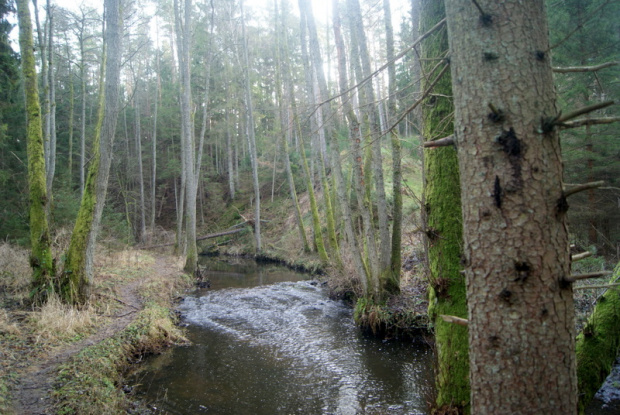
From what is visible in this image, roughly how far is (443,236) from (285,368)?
148 inches

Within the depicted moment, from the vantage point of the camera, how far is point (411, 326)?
7.04 m

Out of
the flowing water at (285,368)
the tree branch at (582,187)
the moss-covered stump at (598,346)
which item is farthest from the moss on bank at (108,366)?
the tree branch at (582,187)

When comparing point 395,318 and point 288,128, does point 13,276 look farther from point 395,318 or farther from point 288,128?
point 395,318

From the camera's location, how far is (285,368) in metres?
5.88

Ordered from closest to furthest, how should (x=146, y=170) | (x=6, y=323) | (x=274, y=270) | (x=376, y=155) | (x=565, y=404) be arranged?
1. (x=565, y=404)
2. (x=6, y=323)
3. (x=376, y=155)
4. (x=274, y=270)
5. (x=146, y=170)

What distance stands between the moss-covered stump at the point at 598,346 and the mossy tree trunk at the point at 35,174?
7776mm

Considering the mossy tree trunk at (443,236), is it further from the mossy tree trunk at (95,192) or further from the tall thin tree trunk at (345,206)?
the mossy tree trunk at (95,192)

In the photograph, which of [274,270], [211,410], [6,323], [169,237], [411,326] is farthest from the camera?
[169,237]

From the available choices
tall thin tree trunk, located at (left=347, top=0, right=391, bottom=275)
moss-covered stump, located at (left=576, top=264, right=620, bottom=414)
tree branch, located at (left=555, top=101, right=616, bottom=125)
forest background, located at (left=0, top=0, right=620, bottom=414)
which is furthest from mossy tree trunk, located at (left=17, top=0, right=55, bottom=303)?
tree branch, located at (left=555, top=101, right=616, bottom=125)

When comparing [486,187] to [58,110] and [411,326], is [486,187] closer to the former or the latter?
[411,326]

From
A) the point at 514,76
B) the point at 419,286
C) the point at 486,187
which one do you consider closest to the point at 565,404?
the point at 486,187

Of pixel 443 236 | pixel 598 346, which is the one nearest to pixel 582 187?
pixel 443 236

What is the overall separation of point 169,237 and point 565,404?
72.5 ft

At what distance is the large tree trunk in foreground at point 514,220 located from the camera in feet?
4.80
